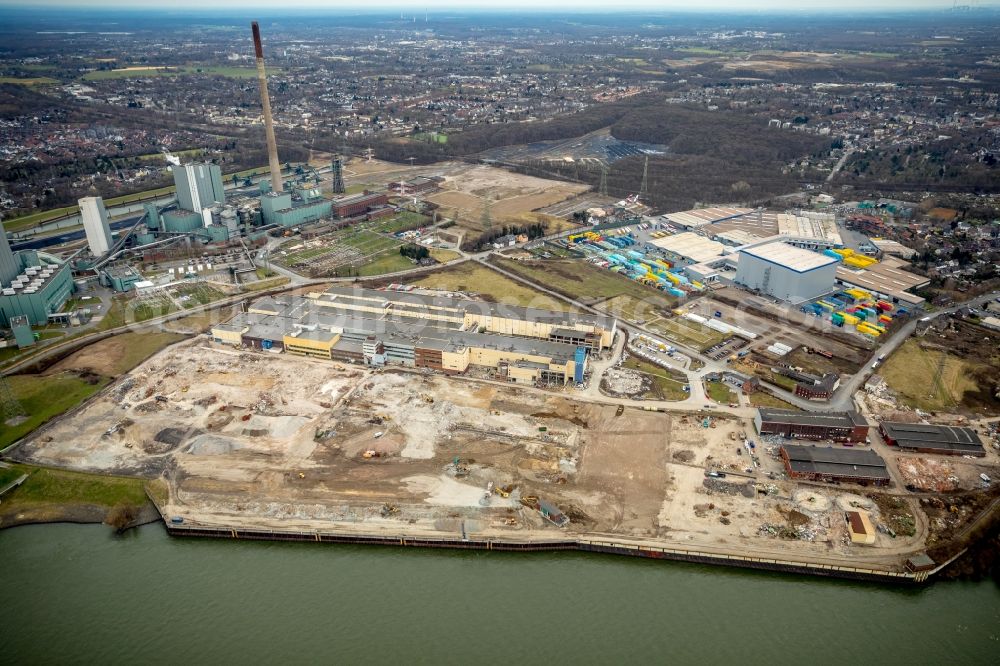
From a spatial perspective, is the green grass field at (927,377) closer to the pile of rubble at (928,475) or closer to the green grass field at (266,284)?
the pile of rubble at (928,475)

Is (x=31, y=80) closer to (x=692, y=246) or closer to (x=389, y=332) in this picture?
(x=389, y=332)

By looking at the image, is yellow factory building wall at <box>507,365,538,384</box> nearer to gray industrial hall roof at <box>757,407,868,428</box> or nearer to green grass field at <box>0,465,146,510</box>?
gray industrial hall roof at <box>757,407,868,428</box>

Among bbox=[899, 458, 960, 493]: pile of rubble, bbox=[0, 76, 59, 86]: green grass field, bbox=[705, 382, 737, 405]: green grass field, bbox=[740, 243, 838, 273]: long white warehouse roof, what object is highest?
bbox=[0, 76, 59, 86]: green grass field

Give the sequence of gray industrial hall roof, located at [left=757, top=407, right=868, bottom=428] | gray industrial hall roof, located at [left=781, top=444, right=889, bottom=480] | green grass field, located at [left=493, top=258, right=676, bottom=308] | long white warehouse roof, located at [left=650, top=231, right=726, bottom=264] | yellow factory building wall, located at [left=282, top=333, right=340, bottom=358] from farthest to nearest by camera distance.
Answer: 1. long white warehouse roof, located at [left=650, top=231, right=726, bottom=264]
2. green grass field, located at [left=493, top=258, right=676, bottom=308]
3. yellow factory building wall, located at [left=282, top=333, right=340, bottom=358]
4. gray industrial hall roof, located at [left=757, top=407, right=868, bottom=428]
5. gray industrial hall roof, located at [left=781, top=444, right=889, bottom=480]

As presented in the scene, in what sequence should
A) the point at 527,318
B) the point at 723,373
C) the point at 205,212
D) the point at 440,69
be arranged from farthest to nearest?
the point at 440,69
the point at 205,212
the point at 527,318
the point at 723,373

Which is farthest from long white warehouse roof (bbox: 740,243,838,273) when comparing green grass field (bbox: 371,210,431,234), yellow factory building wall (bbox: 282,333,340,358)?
yellow factory building wall (bbox: 282,333,340,358)

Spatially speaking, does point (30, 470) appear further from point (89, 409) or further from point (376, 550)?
point (376, 550)

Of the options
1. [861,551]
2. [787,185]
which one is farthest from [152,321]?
[787,185]

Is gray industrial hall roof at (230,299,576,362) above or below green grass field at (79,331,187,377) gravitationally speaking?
above
